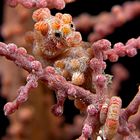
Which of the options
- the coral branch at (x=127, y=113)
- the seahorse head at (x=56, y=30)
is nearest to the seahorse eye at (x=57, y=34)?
the seahorse head at (x=56, y=30)

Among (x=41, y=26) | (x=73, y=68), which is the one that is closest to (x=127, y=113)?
(x=73, y=68)

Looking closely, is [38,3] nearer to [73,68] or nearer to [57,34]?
[57,34]

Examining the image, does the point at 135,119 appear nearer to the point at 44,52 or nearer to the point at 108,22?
the point at 108,22

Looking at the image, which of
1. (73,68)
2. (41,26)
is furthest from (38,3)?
(73,68)

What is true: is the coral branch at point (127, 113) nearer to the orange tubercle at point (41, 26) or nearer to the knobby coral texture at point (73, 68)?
the knobby coral texture at point (73, 68)

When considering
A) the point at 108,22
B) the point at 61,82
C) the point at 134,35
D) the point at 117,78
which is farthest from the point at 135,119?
the point at 134,35

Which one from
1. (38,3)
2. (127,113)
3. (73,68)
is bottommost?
(127,113)

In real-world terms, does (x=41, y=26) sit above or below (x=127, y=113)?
above

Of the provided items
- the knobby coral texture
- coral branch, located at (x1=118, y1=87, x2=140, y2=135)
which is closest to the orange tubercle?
the knobby coral texture
